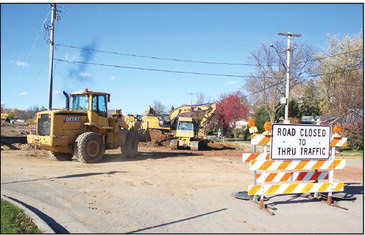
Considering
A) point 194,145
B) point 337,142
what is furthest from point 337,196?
point 194,145

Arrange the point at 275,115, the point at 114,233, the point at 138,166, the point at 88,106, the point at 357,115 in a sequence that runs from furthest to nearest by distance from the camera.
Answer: the point at 275,115, the point at 357,115, the point at 88,106, the point at 138,166, the point at 114,233

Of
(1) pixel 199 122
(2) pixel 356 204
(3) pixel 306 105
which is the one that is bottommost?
(2) pixel 356 204

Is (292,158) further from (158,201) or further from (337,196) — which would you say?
(158,201)

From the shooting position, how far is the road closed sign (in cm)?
778

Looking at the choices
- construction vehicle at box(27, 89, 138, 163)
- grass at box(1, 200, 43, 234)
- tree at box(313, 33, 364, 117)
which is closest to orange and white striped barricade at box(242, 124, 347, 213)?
grass at box(1, 200, 43, 234)

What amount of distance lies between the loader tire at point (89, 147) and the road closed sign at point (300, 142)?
28.7ft

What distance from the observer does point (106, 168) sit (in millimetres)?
13039

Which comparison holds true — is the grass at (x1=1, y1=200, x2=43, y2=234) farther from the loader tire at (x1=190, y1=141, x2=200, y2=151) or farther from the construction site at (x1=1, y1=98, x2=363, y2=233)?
the loader tire at (x1=190, y1=141, x2=200, y2=151)

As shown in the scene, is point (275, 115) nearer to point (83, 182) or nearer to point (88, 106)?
point (88, 106)

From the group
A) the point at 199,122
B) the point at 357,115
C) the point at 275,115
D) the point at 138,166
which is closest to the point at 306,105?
the point at 275,115

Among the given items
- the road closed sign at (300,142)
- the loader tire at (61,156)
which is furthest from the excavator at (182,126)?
the road closed sign at (300,142)

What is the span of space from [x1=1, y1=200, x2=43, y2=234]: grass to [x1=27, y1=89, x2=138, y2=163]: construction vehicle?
7565 millimetres

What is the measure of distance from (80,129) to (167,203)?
26.3 ft

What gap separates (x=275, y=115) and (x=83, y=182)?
37.4 metres
